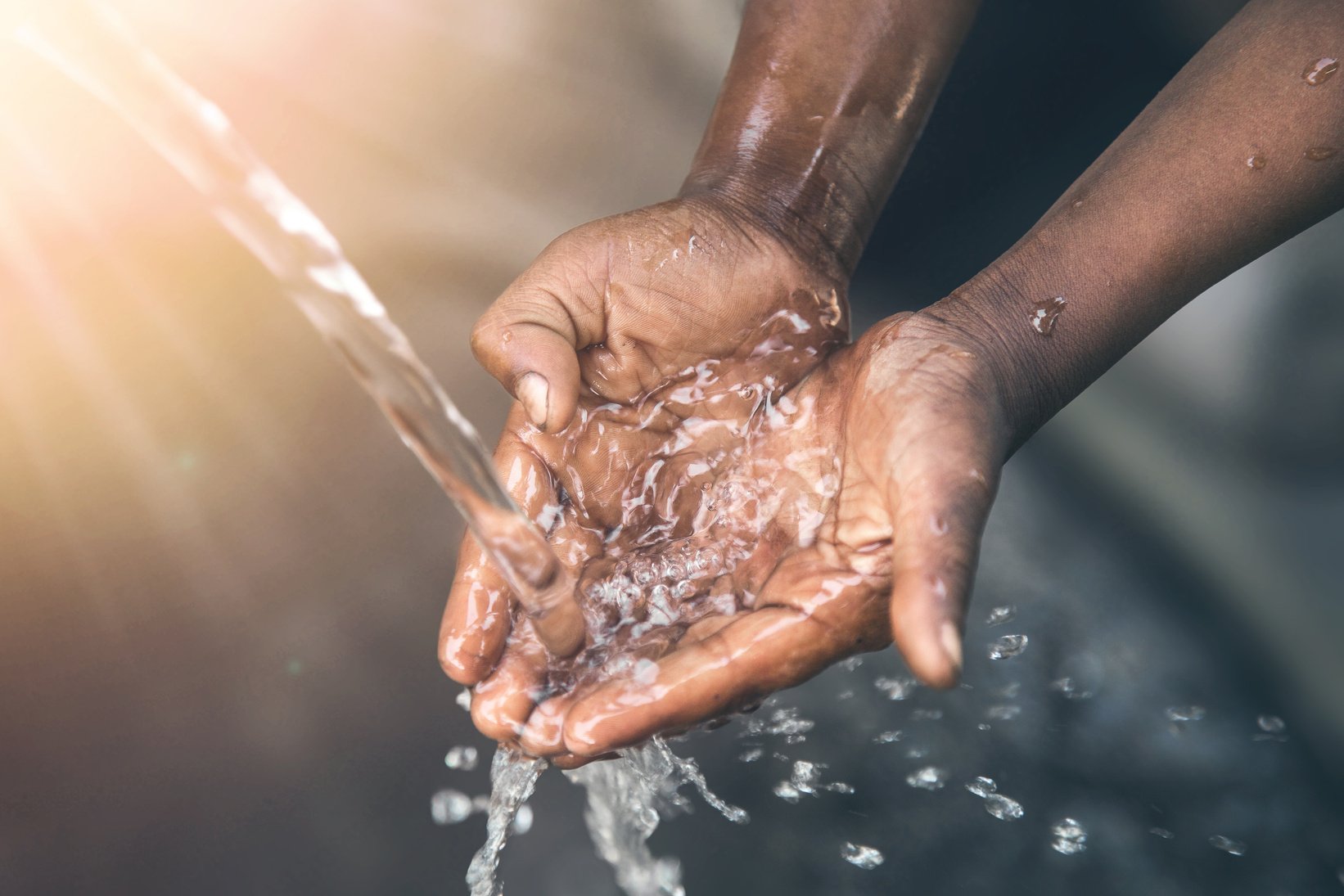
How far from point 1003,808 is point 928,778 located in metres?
0.10

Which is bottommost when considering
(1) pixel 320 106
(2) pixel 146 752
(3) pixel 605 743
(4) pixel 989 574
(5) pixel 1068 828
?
(5) pixel 1068 828

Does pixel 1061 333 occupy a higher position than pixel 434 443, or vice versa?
pixel 434 443

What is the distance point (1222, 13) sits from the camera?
1.20 metres

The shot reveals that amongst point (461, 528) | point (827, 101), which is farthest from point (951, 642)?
point (461, 528)

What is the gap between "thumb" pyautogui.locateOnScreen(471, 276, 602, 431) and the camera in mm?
869

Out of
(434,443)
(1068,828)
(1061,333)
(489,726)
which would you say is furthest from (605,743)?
(1068,828)

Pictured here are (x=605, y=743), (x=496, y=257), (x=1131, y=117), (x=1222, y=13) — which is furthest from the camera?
Answer: (x=496, y=257)

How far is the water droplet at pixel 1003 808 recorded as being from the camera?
4.04 feet

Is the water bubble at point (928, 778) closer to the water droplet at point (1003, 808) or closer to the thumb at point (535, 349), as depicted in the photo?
the water droplet at point (1003, 808)

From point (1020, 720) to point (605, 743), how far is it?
77 centimetres

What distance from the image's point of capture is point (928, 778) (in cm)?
127

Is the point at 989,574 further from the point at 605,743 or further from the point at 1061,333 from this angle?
the point at 605,743

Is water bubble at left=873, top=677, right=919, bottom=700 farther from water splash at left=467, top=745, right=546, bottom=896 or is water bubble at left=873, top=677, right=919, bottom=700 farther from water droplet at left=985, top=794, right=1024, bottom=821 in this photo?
water splash at left=467, top=745, right=546, bottom=896

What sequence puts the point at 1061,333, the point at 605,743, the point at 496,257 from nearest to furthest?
the point at 605,743, the point at 1061,333, the point at 496,257
